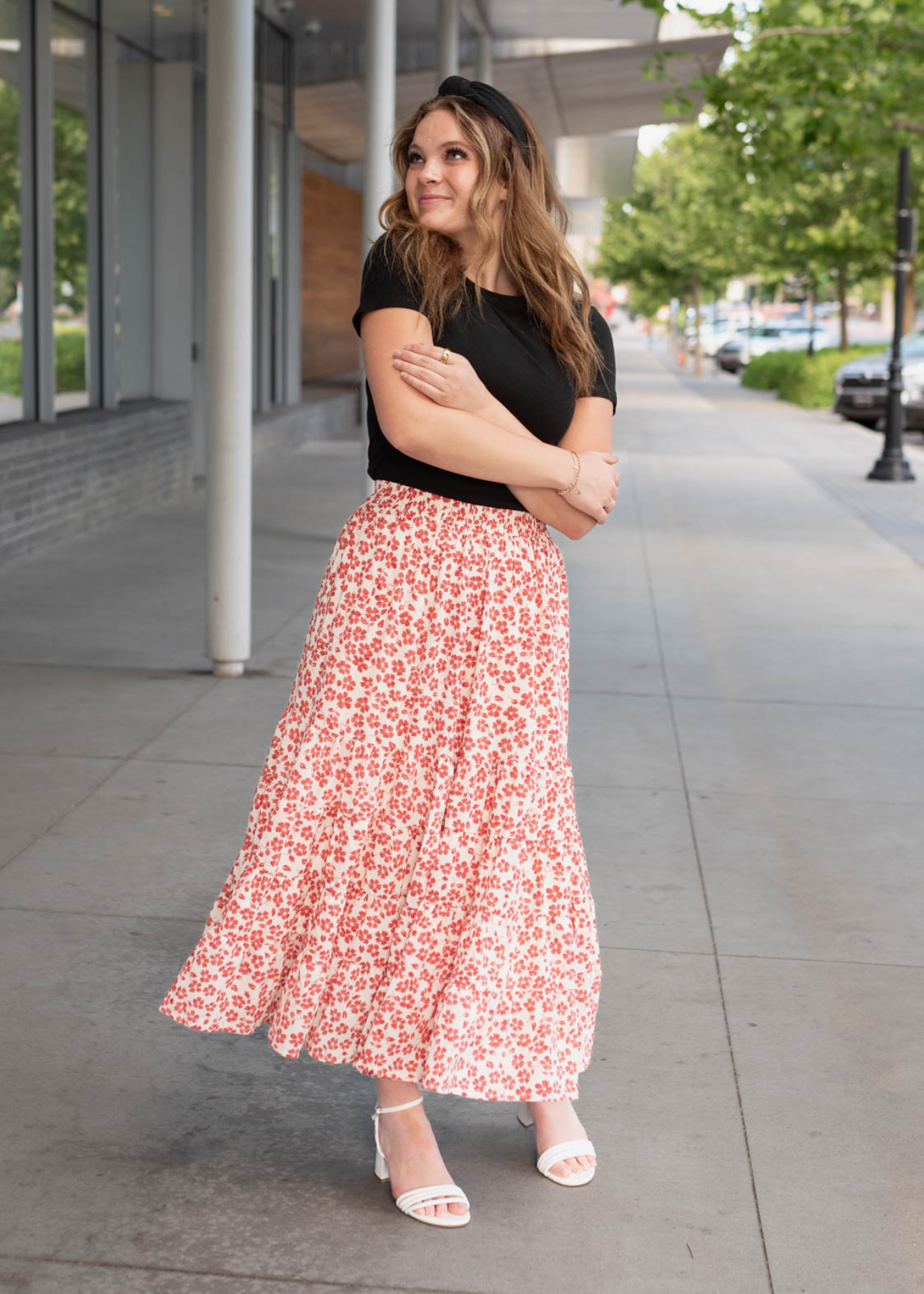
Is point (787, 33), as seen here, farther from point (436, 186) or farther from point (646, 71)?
point (436, 186)

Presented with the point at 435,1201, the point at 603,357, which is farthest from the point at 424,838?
the point at 603,357

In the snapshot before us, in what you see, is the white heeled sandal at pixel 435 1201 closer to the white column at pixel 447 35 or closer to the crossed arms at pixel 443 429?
the crossed arms at pixel 443 429

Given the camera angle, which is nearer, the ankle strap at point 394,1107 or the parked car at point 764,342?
the ankle strap at point 394,1107

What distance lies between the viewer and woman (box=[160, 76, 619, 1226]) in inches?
113

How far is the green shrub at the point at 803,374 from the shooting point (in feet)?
104

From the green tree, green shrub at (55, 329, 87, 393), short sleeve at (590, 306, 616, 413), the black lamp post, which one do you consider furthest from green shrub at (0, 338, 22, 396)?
the green tree

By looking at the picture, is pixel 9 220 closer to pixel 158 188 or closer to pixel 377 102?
pixel 377 102

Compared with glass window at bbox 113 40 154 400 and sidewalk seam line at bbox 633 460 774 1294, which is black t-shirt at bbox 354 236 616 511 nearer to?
sidewalk seam line at bbox 633 460 774 1294

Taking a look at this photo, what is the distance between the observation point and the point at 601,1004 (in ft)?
12.9

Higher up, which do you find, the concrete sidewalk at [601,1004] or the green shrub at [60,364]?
the green shrub at [60,364]

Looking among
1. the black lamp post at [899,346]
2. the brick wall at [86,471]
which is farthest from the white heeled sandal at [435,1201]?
the black lamp post at [899,346]

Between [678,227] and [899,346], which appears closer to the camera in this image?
[899,346]

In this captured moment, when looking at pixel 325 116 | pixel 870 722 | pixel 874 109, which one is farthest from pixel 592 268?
pixel 870 722

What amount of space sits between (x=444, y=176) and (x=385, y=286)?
0.23 m
